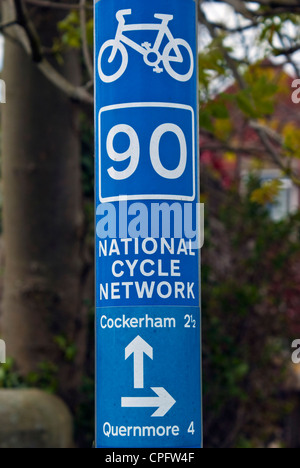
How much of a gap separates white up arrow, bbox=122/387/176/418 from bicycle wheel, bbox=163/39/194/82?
3.90 ft

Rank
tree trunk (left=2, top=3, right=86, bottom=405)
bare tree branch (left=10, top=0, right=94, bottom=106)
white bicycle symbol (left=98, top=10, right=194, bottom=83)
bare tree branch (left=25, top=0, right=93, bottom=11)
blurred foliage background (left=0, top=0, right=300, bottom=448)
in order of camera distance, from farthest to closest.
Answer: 1. tree trunk (left=2, top=3, right=86, bottom=405)
2. blurred foliage background (left=0, top=0, right=300, bottom=448)
3. bare tree branch (left=25, top=0, right=93, bottom=11)
4. bare tree branch (left=10, top=0, right=94, bottom=106)
5. white bicycle symbol (left=98, top=10, right=194, bottom=83)

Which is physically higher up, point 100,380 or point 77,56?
point 77,56

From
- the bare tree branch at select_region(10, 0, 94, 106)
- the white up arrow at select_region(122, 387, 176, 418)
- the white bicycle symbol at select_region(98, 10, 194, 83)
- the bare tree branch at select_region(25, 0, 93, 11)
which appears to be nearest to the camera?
the white up arrow at select_region(122, 387, 176, 418)

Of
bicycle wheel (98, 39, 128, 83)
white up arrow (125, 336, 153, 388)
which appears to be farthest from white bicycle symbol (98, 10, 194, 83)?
white up arrow (125, 336, 153, 388)

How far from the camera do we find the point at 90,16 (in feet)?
23.0

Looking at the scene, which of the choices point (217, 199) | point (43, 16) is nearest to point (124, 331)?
point (43, 16)

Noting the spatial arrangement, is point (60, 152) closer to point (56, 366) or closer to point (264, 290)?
point (56, 366)

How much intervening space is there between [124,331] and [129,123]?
0.78m

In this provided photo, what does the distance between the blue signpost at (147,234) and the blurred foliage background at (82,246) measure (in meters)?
2.88

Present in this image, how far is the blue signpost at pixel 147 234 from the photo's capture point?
3.28 m

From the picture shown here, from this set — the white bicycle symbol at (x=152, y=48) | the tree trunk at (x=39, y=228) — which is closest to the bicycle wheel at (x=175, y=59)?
the white bicycle symbol at (x=152, y=48)

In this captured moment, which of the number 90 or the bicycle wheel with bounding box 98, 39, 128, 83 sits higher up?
the bicycle wheel with bounding box 98, 39, 128, 83

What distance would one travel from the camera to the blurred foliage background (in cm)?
739

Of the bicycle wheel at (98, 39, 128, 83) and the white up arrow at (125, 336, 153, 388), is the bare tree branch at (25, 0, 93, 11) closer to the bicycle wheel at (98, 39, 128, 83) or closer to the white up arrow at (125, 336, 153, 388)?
the bicycle wheel at (98, 39, 128, 83)
